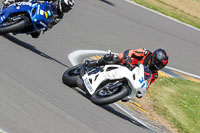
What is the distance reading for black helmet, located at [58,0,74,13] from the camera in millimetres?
9820

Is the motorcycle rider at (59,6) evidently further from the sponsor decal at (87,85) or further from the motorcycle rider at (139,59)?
the sponsor decal at (87,85)

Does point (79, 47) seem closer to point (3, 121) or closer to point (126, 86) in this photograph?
point (126, 86)

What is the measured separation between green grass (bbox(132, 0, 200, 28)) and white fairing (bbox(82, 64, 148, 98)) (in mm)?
11374

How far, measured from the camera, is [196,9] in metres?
21.3

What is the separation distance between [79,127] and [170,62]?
8540mm

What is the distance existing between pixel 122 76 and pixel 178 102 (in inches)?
159

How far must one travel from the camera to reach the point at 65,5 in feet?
32.4

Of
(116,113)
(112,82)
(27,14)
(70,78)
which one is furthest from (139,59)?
(27,14)

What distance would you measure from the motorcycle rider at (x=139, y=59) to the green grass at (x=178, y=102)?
1825mm

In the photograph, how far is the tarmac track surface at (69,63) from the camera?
646 centimetres

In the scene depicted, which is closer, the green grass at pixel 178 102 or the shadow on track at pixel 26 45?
the green grass at pixel 178 102

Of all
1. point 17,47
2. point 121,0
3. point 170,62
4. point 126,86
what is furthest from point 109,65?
point 121,0

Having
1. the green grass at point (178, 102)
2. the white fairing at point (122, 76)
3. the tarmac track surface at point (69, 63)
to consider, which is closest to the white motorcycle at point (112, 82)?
the white fairing at point (122, 76)

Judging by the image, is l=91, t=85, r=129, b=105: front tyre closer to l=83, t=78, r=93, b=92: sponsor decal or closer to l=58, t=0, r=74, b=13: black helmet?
l=83, t=78, r=93, b=92: sponsor decal
